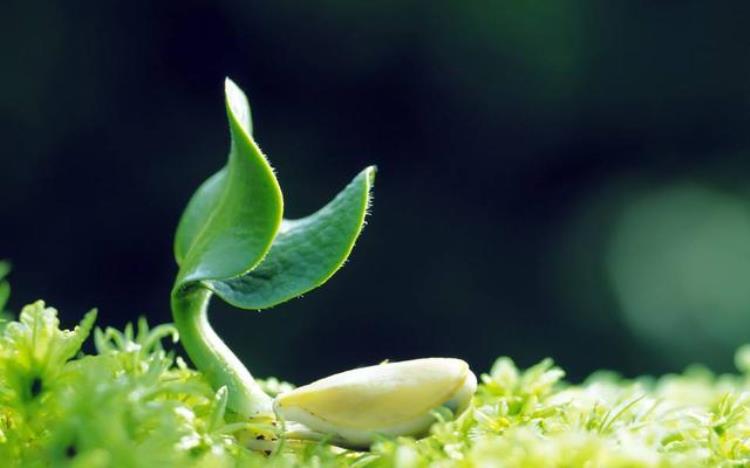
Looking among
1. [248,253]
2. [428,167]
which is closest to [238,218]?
[248,253]

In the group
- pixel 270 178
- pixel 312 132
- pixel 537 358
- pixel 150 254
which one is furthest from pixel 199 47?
pixel 270 178

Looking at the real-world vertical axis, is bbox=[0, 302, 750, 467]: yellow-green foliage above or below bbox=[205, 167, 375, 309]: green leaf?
below

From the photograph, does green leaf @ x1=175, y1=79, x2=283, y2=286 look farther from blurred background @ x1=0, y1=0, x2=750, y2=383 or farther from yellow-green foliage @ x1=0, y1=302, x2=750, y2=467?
blurred background @ x1=0, y1=0, x2=750, y2=383

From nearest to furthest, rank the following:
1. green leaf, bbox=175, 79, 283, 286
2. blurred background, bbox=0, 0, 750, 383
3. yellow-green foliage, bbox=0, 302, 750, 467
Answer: yellow-green foliage, bbox=0, 302, 750, 467 → green leaf, bbox=175, 79, 283, 286 → blurred background, bbox=0, 0, 750, 383

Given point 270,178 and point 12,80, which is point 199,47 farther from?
point 270,178

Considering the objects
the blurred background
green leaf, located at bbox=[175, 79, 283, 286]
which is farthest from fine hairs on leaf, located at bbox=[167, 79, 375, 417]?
the blurred background

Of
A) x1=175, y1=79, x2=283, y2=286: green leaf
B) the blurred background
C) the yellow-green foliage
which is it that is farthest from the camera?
the blurred background

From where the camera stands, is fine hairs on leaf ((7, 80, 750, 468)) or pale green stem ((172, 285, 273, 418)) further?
pale green stem ((172, 285, 273, 418))

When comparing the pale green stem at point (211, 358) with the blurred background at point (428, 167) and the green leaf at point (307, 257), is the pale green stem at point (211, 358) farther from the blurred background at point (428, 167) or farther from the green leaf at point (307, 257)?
the blurred background at point (428, 167)
